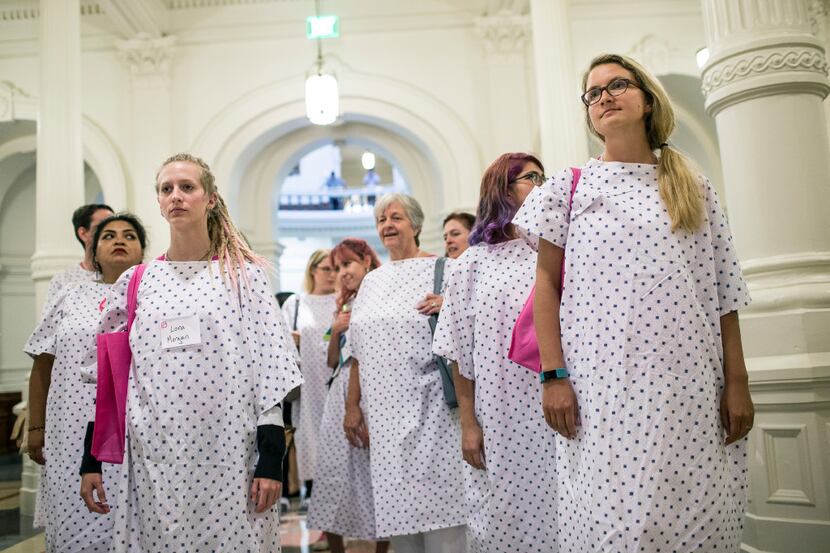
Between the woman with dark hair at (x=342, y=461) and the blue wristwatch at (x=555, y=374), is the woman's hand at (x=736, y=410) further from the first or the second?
the woman with dark hair at (x=342, y=461)

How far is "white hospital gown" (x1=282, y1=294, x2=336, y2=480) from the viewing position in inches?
211

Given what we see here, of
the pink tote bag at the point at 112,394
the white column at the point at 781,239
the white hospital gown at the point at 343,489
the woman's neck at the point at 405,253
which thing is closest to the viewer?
the pink tote bag at the point at 112,394

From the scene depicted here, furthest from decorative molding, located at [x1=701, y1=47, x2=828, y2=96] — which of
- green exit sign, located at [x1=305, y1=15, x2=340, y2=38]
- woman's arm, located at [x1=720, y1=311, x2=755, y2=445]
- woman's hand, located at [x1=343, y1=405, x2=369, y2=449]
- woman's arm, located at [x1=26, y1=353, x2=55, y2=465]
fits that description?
green exit sign, located at [x1=305, y1=15, x2=340, y2=38]

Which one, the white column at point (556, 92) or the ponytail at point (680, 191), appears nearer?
the ponytail at point (680, 191)

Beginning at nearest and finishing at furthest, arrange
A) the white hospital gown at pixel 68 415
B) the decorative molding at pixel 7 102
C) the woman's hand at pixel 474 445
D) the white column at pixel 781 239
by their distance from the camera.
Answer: the woman's hand at pixel 474 445
the white hospital gown at pixel 68 415
the white column at pixel 781 239
the decorative molding at pixel 7 102

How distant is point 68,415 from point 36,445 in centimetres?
33

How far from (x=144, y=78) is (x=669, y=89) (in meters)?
6.41

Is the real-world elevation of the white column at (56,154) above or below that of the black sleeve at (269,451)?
above

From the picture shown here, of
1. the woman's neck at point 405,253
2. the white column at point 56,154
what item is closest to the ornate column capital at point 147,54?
the white column at point 56,154

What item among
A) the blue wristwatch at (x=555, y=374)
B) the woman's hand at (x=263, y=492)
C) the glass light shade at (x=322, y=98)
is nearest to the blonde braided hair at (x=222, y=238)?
the woman's hand at (x=263, y=492)

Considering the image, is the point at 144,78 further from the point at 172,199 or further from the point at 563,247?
the point at 563,247

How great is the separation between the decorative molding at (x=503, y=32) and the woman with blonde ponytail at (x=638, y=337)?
6.89 m

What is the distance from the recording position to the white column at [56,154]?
231 inches

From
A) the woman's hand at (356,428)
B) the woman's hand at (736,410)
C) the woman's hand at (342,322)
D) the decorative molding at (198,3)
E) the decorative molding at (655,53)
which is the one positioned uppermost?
the decorative molding at (198,3)
